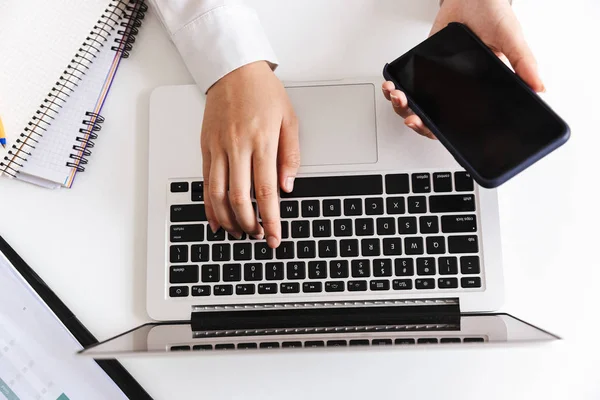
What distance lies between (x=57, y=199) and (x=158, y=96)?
0.20 metres

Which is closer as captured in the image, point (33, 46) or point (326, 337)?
point (326, 337)

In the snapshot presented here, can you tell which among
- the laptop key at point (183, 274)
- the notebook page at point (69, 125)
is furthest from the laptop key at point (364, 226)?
the notebook page at point (69, 125)

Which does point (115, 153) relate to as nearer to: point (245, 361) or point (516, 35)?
point (245, 361)

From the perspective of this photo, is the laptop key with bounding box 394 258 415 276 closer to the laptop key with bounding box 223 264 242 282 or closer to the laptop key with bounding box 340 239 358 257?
the laptop key with bounding box 340 239 358 257

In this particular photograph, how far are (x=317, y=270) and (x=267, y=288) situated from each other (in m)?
0.07

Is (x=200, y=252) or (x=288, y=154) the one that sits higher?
(x=288, y=154)

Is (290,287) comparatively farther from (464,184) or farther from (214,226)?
(464,184)

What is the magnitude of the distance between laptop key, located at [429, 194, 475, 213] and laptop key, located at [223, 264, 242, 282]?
25 centimetres

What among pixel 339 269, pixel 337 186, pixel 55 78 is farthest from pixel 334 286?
pixel 55 78

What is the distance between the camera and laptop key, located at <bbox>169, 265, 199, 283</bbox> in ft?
2.06

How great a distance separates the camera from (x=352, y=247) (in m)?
0.61

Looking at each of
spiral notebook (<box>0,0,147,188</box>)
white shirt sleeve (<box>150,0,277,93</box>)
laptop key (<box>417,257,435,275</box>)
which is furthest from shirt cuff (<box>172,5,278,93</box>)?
laptop key (<box>417,257,435,275</box>)

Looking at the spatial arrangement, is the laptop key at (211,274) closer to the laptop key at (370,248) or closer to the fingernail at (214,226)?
the fingernail at (214,226)

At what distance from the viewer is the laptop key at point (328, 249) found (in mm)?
612
